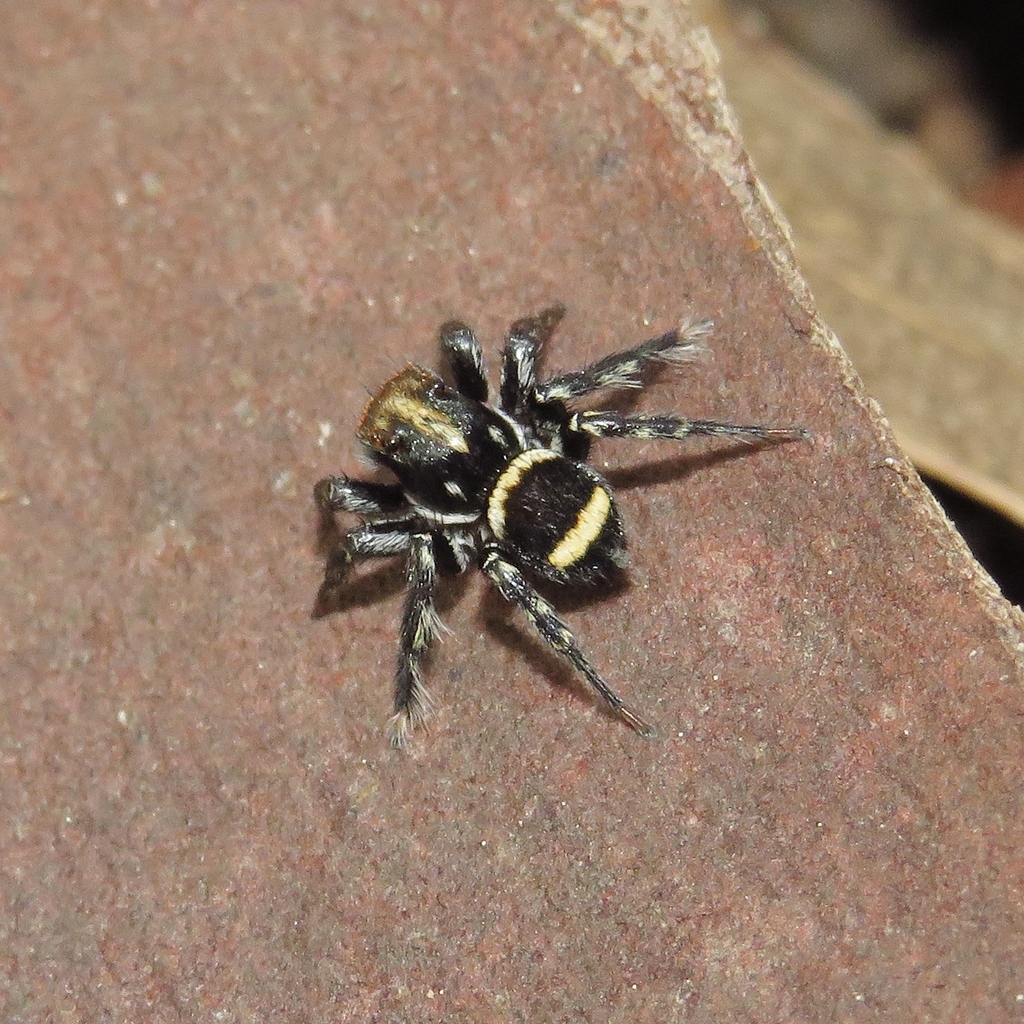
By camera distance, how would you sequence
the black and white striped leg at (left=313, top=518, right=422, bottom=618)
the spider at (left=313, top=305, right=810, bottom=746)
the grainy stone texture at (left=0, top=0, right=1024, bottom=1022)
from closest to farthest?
1. the grainy stone texture at (left=0, top=0, right=1024, bottom=1022)
2. the spider at (left=313, top=305, right=810, bottom=746)
3. the black and white striped leg at (left=313, top=518, right=422, bottom=618)

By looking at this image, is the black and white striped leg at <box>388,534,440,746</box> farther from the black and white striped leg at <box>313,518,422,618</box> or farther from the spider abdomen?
the spider abdomen

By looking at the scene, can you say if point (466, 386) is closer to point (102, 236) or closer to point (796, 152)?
point (102, 236)

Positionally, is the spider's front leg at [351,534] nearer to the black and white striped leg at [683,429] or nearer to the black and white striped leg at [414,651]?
the black and white striped leg at [414,651]

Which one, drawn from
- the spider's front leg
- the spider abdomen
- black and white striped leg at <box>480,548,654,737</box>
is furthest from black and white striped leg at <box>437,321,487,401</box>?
black and white striped leg at <box>480,548,654,737</box>

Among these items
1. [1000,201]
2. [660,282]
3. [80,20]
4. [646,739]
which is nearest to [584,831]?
[646,739]

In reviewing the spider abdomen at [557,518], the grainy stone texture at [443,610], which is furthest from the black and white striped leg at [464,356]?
the spider abdomen at [557,518]

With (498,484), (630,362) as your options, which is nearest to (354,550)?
(498,484)

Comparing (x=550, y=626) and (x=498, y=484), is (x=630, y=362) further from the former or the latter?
(x=550, y=626)
